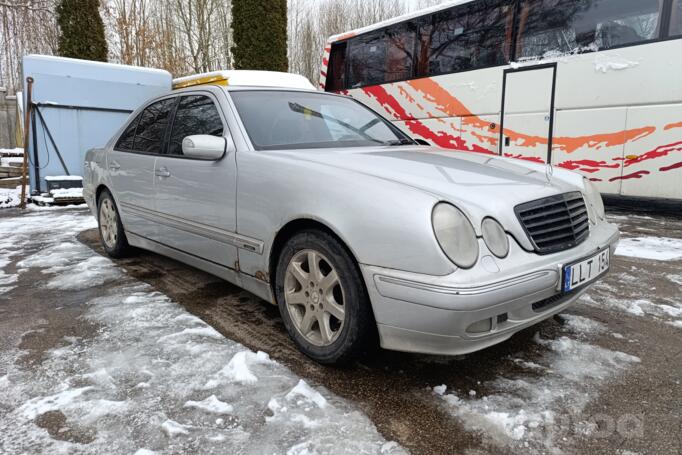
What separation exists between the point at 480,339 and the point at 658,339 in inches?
55.7

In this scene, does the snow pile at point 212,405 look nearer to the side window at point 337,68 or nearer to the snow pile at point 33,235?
the snow pile at point 33,235

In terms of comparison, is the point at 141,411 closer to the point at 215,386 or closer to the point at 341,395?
the point at 215,386

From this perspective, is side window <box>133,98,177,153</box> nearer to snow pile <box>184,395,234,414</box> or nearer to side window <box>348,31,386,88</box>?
snow pile <box>184,395,234,414</box>

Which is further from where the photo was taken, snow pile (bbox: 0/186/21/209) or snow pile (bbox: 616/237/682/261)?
snow pile (bbox: 0/186/21/209)

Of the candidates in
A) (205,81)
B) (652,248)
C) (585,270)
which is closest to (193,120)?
(585,270)

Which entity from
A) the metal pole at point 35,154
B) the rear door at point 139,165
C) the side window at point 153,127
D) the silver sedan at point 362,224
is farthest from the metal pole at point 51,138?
the silver sedan at point 362,224

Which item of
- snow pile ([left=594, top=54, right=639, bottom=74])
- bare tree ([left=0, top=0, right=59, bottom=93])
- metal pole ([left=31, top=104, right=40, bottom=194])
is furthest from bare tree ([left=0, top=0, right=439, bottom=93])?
snow pile ([left=594, top=54, right=639, bottom=74])

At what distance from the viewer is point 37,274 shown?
13.3 feet

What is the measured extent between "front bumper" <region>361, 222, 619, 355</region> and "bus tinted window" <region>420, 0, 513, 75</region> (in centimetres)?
618

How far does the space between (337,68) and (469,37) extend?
321 centimetres

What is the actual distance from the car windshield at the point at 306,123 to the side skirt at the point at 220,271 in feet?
2.51

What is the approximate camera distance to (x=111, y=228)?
445 cm

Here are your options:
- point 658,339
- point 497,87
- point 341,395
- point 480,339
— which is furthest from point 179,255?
point 497,87

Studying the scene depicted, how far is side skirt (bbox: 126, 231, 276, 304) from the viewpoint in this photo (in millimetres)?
2695
